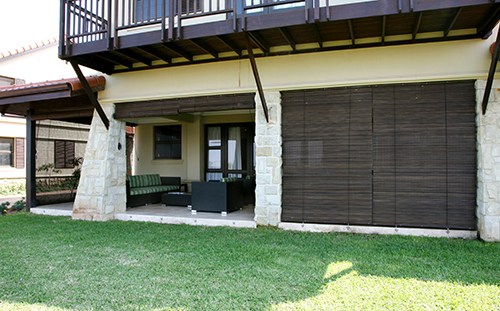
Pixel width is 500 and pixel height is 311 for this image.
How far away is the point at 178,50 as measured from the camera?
590cm

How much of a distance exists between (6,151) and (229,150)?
9.94 m

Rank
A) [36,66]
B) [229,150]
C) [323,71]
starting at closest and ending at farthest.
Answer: [323,71], [229,150], [36,66]

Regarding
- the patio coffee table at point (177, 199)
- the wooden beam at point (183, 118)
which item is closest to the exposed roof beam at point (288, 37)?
the patio coffee table at point (177, 199)

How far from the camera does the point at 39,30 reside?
22.5 metres

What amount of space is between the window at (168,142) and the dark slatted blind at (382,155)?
18.7 ft

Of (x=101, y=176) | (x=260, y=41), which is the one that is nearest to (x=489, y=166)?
(x=260, y=41)

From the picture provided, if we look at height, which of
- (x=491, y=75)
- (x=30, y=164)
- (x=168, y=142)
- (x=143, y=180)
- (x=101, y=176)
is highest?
(x=491, y=75)

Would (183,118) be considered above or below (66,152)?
above

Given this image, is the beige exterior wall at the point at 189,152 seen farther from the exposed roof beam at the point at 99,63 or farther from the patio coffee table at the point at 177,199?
the exposed roof beam at the point at 99,63

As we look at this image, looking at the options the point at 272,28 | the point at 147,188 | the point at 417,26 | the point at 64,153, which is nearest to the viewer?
the point at 417,26

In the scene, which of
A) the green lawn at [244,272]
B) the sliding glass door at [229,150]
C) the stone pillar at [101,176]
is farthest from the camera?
the sliding glass door at [229,150]

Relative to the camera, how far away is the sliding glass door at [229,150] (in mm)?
10117

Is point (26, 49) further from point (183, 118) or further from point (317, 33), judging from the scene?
point (317, 33)

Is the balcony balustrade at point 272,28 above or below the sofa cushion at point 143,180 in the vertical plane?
above
